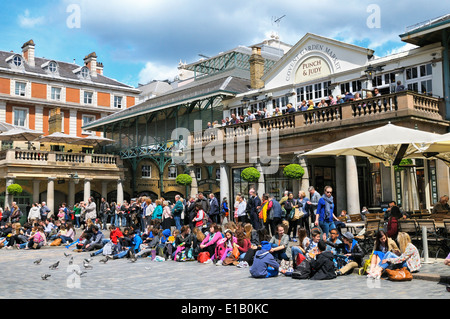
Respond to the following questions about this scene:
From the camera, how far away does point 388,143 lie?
11.9m

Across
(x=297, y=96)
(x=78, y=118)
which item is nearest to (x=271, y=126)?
(x=297, y=96)

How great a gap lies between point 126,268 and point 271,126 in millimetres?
12189

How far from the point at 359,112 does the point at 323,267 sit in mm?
11038

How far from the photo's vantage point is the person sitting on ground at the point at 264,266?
1073 centimetres

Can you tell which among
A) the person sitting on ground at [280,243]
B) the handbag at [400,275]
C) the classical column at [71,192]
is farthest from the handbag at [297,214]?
the classical column at [71,192]

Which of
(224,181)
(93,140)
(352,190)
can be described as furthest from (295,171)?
(93,140)

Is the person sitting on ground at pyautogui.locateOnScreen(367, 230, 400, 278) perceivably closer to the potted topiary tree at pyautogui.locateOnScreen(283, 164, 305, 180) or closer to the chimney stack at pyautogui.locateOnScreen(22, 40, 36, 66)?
the potted topiary tree at pyautogui.locateOnScreen(283, 164, 305, 180)

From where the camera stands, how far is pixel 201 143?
27156 millimetres

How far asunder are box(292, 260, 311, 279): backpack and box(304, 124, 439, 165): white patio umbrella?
368 centimetres

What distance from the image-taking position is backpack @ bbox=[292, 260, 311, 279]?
33.8ft

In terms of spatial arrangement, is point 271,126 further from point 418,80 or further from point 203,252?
point 203,252

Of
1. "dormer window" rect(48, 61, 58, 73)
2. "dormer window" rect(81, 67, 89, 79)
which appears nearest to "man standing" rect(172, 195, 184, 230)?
"dormer window" rect(48, 61, 58, 73)

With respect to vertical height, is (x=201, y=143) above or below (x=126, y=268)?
above
